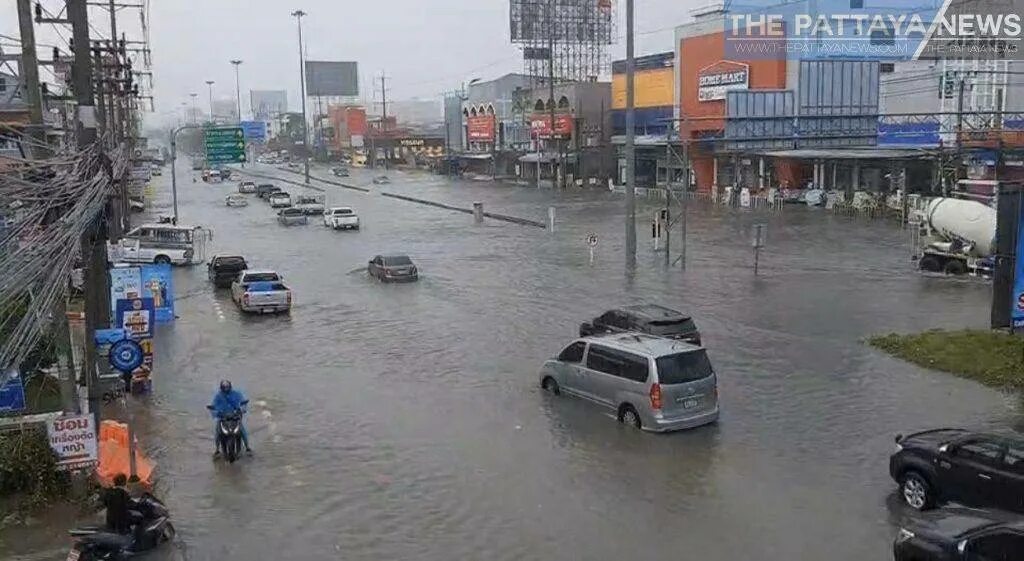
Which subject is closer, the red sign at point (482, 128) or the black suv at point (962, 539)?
the black suv at point (962, 539)

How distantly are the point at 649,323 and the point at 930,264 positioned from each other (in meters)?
16.7

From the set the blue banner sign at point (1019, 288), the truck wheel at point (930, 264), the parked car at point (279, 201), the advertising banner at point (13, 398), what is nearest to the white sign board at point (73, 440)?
the advertising banner at point (13, 398)

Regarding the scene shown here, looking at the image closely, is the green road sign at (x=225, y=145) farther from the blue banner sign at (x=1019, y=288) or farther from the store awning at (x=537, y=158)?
the blue banner sign at (x=1019, y=288)

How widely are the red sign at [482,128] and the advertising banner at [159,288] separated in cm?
8009

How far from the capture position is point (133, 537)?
1047 cm

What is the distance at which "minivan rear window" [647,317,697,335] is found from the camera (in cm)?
1966

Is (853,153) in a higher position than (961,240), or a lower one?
higher

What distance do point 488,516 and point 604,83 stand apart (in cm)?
7888

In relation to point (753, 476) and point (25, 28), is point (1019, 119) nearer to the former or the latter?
point (753, 476)

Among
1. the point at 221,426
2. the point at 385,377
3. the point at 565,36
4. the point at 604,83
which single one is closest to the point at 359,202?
the point at 604,83

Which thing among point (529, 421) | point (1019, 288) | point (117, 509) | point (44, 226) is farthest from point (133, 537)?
point (1019, 288)

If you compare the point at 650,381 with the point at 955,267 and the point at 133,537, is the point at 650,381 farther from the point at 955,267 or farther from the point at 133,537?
the point at 955,267

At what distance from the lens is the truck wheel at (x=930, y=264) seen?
32125 mm

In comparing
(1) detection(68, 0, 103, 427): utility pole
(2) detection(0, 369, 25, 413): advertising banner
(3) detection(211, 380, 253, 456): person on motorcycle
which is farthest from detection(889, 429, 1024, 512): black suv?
(2) detection(0, 369, 25, 413): advertising banner
